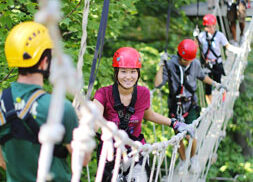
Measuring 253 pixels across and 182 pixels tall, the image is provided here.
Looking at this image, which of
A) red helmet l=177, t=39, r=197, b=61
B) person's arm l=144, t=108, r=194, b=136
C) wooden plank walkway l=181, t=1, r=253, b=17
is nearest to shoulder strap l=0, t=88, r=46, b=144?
person's arm l=144, t=108, r=194, b=136

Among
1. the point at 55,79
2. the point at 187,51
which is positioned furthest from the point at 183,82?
the point at 55,79

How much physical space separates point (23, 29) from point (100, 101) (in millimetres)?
941

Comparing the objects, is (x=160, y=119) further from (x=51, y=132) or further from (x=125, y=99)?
(x=51, y=132)

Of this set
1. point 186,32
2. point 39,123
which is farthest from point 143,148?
point 186,32

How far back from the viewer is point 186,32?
6.62 m

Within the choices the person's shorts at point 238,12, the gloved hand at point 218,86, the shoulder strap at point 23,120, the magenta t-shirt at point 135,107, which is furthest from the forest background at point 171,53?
the shoulder strap at point 23,120

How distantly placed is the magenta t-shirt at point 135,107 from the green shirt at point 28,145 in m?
0.89

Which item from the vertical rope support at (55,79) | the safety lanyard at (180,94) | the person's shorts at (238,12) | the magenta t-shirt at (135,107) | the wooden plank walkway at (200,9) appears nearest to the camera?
the vertical rope support at (55,79)

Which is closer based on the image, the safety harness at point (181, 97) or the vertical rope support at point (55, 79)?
the vertical rope support at point (55, 79)

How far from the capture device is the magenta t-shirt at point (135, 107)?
2201 millimetres

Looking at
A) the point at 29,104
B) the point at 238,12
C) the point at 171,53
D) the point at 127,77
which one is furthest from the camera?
the point at 171,53

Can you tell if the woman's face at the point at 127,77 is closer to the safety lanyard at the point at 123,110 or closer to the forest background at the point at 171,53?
the safety lanyard at the point at 123,110

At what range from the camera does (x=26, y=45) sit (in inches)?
50.1

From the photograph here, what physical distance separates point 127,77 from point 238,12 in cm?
399
